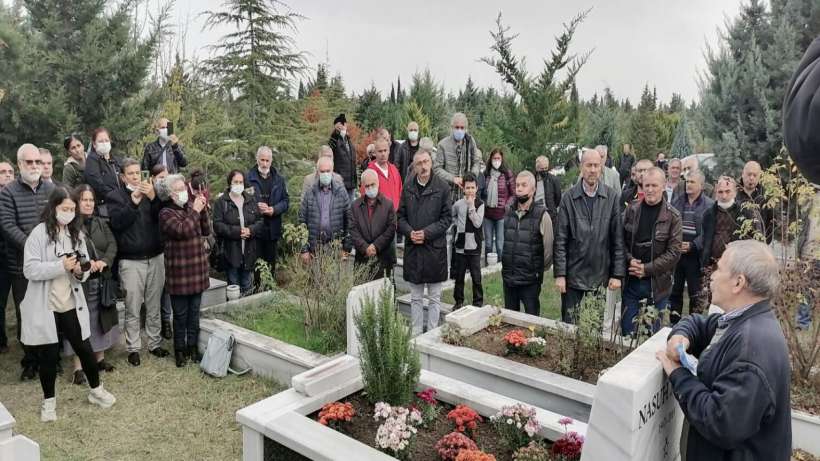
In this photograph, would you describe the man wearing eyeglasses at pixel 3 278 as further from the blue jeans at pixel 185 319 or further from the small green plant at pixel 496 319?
the small green plant at pixel 496 319

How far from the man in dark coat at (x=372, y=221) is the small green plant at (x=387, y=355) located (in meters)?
2.97

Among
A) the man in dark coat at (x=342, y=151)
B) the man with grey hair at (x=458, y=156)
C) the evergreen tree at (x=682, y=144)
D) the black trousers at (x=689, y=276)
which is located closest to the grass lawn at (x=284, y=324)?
the man in dark coat at (x=342, y=151)

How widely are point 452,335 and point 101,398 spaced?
3261mm

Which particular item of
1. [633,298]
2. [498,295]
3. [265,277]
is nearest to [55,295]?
[265,277]

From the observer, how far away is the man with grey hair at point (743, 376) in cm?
238

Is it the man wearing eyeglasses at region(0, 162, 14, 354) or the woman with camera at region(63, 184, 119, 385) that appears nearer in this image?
the woman with camera at region(63, 184, 119, 385)

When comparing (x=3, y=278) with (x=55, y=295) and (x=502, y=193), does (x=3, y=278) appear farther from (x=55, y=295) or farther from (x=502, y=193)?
(x=502, y=193)

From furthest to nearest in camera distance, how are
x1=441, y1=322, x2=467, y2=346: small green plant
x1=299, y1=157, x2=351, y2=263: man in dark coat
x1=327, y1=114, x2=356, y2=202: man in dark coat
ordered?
x1=327, y1=114, x2=356, y2=202: man in dark coat
x1=299, y1=157, x2=351, y2=263: man in dark coat
x1=441, y1=322, x2=467, y2=346: small green plant

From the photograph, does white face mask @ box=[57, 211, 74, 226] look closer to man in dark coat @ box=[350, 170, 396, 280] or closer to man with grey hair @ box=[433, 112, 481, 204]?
man in dark coat @ box=[350, 170, 396, 280]

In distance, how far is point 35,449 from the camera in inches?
147

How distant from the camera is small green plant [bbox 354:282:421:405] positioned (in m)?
3.97

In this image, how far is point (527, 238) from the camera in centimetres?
632

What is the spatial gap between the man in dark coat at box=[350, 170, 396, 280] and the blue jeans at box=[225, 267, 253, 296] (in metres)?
1.71

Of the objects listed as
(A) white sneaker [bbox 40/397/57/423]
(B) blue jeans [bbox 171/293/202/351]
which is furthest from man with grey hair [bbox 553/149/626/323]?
(A) white sneaker [bbox 40/397/57/423]
